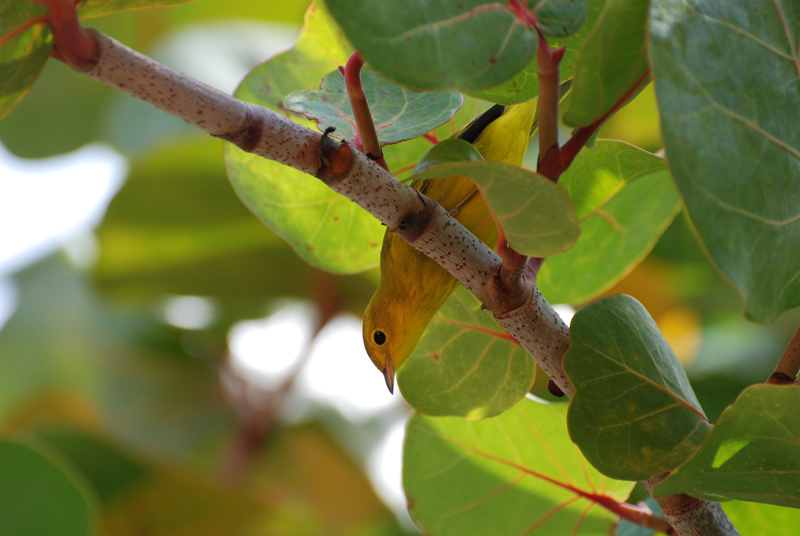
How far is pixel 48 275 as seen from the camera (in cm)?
342

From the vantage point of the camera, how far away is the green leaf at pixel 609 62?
22.0 inches

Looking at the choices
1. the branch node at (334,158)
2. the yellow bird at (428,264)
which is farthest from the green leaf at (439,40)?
the yellow bird at (428,264)

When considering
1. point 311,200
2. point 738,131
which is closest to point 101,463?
point 311,200

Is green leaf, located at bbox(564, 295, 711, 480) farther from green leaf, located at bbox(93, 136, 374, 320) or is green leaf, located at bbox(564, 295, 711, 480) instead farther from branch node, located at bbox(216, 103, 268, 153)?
green leaf, located at bbox(93, 136, 374, 320)

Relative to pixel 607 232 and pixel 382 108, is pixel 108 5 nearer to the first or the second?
pixel 382 108

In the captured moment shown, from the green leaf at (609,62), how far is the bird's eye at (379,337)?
3.38ft

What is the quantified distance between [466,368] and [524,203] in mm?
422

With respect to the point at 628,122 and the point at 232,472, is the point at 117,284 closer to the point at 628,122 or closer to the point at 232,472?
the point at 232,472

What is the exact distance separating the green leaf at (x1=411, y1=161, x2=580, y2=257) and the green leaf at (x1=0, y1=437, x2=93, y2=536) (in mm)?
918

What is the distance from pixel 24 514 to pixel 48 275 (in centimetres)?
258

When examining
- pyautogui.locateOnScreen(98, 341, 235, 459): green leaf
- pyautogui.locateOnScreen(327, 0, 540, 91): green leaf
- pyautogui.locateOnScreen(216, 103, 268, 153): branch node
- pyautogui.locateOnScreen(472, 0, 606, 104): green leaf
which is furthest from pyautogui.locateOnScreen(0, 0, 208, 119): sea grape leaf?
pyautogui.locateOnScreen(98, 341, 235, 459): green leaf

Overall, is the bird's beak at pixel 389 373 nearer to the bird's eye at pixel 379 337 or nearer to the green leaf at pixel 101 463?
the bird's eye at pixel 379 337

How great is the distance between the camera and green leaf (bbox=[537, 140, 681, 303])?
3.47 feet

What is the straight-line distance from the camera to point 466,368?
962mm
